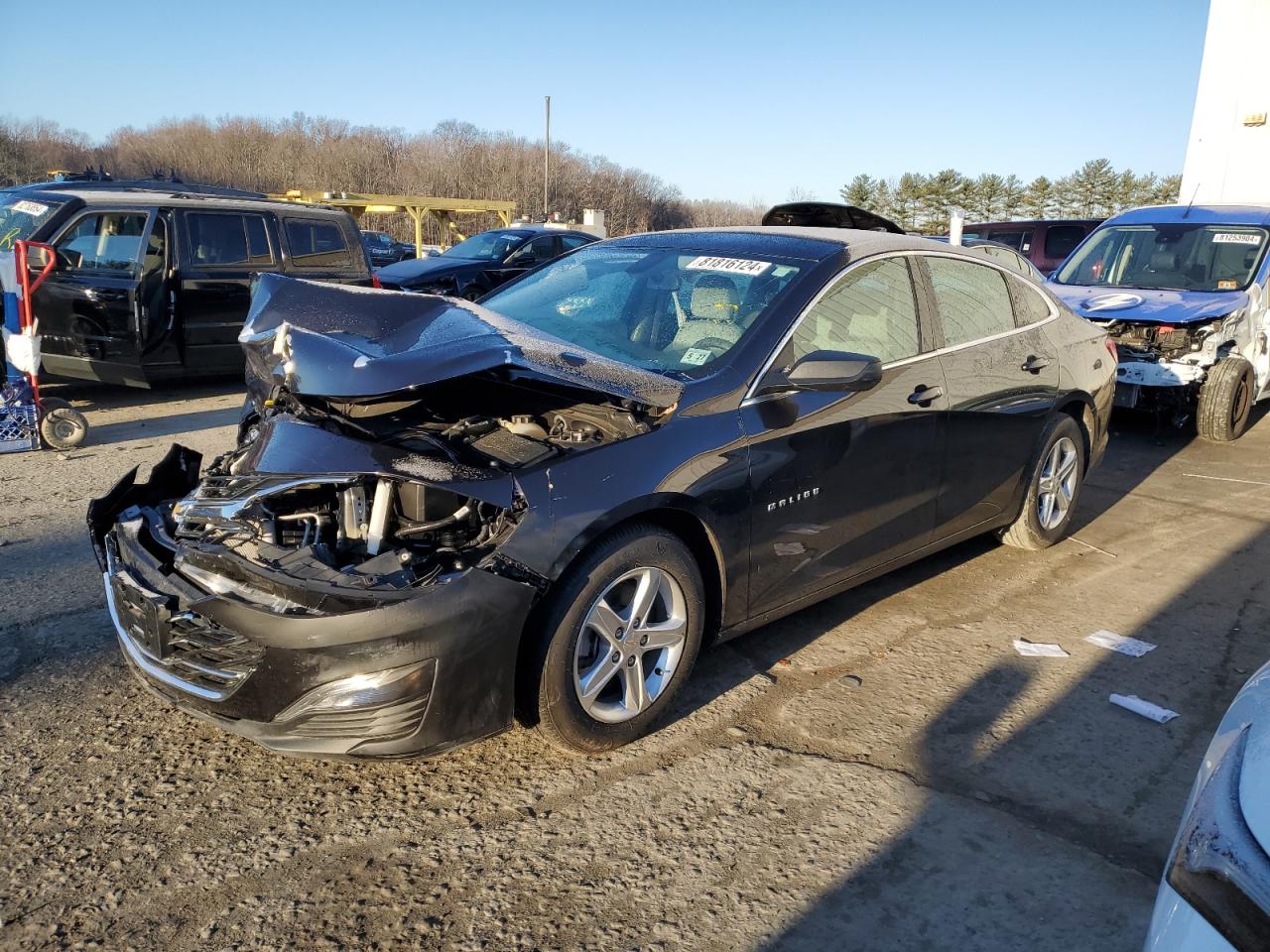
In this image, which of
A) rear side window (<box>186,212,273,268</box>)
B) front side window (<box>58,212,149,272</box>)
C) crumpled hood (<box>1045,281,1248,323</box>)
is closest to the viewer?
crumpled hood (<box>1045,281,1248,323</box>)

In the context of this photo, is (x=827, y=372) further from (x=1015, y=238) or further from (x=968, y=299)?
(x=1015, y=238)

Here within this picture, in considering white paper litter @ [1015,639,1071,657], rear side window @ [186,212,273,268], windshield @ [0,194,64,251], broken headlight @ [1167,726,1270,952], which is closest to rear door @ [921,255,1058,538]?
white paper litter @ [1015,639,1071,657]

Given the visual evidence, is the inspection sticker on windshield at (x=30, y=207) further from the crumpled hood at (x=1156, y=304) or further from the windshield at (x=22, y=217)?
the crumpled hood at (x=1156, y=304)

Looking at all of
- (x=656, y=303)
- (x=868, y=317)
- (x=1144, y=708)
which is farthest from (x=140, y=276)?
(x=1144, y=708)

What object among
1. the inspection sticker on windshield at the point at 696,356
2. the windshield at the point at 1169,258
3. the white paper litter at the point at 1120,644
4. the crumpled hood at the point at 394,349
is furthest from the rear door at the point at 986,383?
the windshield at the point at 1169,258

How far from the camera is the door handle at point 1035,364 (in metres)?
4.73

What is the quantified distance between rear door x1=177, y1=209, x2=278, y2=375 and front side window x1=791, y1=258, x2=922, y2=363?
20.9 ft

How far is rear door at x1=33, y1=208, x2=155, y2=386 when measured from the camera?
26.4ft

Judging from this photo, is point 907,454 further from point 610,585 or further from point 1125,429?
point 1125,429

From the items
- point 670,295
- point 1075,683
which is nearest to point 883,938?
point 1075,683

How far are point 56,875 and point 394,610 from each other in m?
1.09

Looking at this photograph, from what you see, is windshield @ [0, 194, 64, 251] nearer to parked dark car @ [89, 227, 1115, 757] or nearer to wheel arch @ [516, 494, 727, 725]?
parked dark car @ [89, 227, 1115, 757]

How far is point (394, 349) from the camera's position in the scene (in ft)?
9.89

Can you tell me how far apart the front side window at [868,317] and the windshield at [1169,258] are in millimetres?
5959
